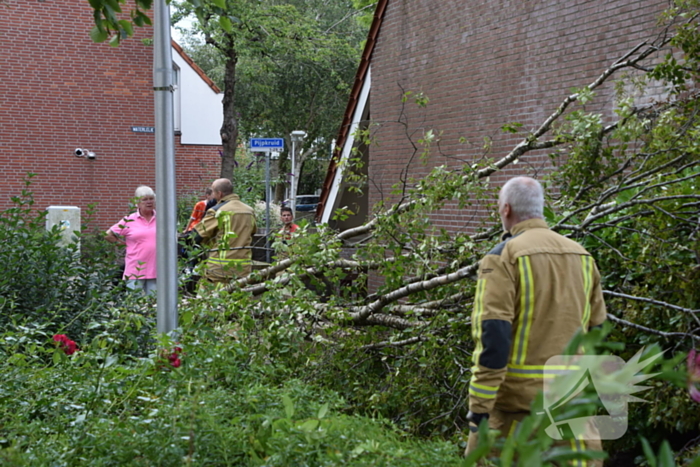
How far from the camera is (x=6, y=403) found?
3225mm

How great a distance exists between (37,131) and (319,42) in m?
8.80

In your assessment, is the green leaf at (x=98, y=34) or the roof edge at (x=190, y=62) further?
the roof edge at (x=190, y=62)

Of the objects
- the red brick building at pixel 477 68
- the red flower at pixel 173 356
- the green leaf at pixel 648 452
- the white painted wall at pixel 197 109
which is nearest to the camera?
the green leaf at pixel 648 452

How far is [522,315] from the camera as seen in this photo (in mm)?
3066

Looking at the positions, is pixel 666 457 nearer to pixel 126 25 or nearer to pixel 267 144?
pixel 126 25

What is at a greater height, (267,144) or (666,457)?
(267,144)

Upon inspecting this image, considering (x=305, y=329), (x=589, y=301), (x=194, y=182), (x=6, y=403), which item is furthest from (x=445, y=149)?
(x=194, y=182)

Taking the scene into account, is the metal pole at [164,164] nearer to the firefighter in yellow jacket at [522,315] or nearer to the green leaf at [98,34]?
the green leaf at [98,34]

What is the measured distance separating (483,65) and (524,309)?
22.2ft

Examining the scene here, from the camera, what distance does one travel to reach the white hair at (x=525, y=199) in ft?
10.4

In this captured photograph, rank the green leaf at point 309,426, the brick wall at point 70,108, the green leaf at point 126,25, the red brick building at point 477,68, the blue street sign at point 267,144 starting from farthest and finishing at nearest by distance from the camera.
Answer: the brick wall at point 70,108
the blue street sign at point 267,144
the red brick building at point 477,68
the green leaf at point 126,25
the green leaf at point 309,426

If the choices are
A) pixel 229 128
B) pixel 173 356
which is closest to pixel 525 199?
pixel 173 356

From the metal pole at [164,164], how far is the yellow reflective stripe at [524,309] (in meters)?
2.74

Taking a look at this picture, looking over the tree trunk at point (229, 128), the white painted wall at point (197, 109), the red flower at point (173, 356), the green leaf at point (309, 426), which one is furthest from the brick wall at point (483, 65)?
the white painted wall at point (197, 109)
